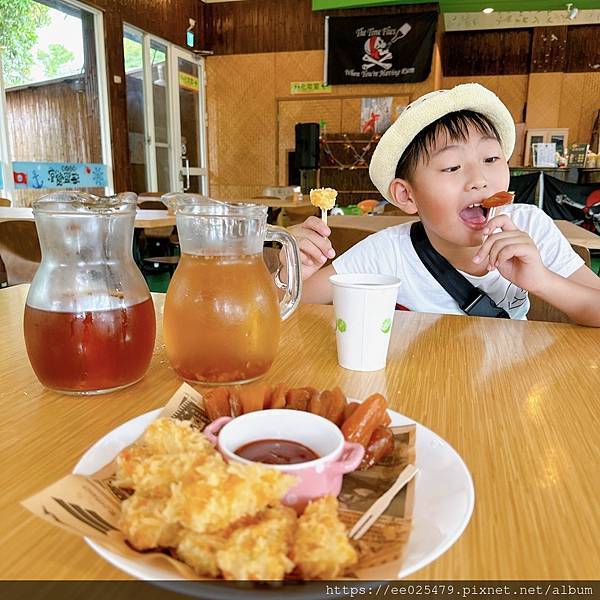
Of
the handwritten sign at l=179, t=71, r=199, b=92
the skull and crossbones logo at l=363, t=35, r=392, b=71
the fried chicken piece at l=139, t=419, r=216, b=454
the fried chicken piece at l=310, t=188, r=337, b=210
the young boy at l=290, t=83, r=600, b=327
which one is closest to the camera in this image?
the fried chicken piece at l=139, t=419, r=216, b=454

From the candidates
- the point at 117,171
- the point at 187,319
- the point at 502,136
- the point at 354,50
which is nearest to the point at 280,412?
the point at 187,319

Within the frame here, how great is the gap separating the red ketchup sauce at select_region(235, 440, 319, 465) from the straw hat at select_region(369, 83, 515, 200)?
1.13m

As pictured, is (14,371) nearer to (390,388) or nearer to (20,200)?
(390,388)

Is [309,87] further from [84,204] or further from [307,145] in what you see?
[84,204]

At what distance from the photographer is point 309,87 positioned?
29.8ft

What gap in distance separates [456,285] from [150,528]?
1231mm

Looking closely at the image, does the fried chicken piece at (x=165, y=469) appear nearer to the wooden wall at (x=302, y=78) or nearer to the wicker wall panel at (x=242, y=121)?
the wooden wall at (x=302, y=78)

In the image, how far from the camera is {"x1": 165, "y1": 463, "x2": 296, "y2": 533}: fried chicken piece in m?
0.37

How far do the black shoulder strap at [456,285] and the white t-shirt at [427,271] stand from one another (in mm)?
30

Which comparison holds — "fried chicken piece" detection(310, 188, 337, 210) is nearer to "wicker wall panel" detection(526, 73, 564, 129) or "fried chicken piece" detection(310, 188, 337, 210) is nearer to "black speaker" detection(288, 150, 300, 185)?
"black speaker" detection(288, 150, 300, 185)

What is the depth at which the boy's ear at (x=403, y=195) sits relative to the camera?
1.56 meters

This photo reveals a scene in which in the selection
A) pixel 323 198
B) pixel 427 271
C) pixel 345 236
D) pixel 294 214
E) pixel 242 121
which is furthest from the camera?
pixel 242 121

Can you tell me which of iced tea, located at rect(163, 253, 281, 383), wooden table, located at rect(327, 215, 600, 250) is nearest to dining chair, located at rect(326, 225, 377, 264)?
wooden table, located at rect(327, 215, 600, 250)

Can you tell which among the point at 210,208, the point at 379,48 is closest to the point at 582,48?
the point at 379,48
